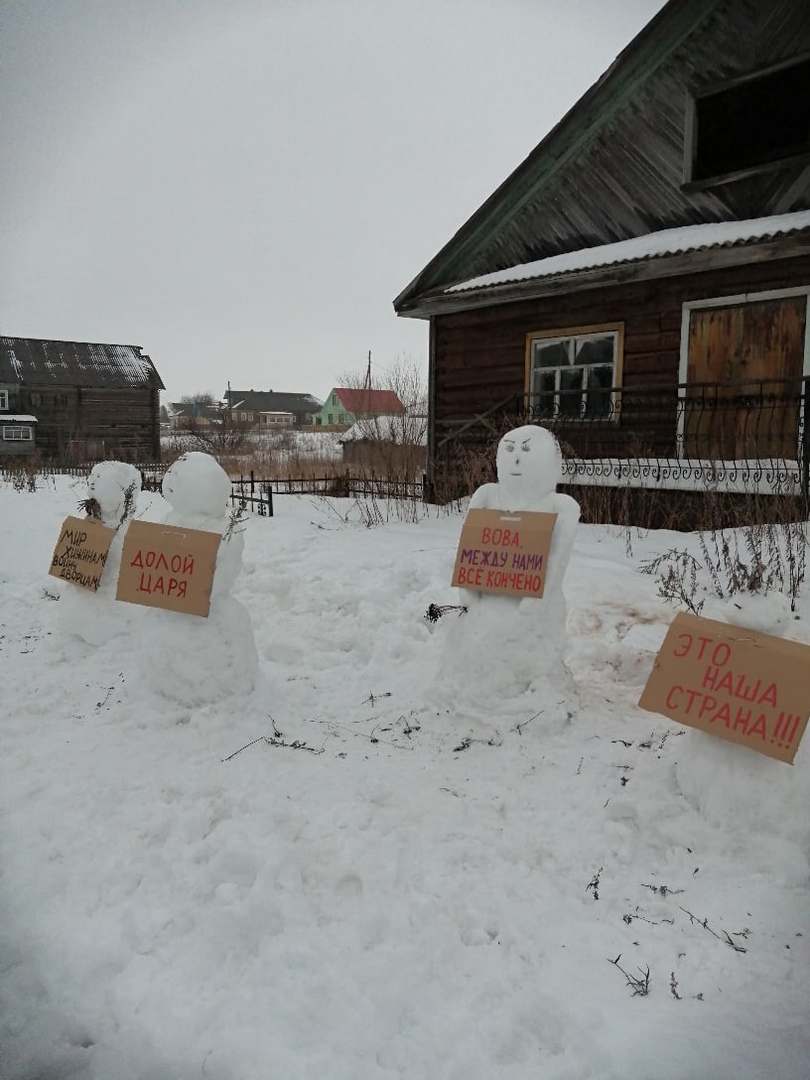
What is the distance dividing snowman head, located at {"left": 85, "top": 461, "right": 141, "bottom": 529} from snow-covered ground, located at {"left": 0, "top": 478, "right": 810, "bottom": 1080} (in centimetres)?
112

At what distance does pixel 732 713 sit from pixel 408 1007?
1.38 meters

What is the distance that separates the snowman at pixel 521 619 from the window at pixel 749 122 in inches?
245

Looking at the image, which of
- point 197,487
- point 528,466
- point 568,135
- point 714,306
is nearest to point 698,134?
point 568,135

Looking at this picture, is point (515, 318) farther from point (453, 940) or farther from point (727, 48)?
point (453, 940)

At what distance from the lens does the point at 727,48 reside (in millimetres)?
7219

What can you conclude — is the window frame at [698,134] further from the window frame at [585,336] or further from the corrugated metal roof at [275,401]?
the corrugated metal roof at [275,401]

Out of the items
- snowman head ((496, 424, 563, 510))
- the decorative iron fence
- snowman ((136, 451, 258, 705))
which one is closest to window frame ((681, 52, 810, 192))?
the decorative iron fence

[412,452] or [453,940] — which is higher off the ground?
[412,452]

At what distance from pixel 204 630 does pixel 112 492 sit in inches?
61.1

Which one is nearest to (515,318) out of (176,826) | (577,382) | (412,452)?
(577,382)

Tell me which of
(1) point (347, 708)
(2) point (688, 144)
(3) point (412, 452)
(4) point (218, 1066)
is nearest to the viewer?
(4) point (218, 1066)

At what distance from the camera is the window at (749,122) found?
723 cm

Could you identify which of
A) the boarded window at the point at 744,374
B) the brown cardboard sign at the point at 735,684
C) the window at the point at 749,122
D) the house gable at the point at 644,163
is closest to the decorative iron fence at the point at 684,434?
the boarded window at the point at 744,374

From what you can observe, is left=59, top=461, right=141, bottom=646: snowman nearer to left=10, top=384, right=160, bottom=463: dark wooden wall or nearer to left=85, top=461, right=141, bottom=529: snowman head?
left=85, top=461, right=141, bottom=529: snowman head
